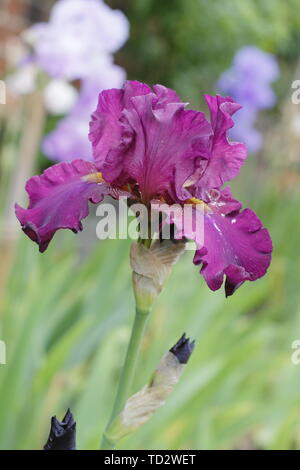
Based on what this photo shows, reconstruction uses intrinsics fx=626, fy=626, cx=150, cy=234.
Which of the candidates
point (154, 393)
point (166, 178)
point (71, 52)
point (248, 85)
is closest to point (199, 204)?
point (166, 178)

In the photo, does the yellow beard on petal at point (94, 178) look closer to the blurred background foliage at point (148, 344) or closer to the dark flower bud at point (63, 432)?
the dark flower bud at point (63, 432)

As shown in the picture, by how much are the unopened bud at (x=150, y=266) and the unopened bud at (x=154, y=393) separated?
44mm

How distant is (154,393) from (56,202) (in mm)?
164

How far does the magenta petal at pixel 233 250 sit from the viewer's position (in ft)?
1.27

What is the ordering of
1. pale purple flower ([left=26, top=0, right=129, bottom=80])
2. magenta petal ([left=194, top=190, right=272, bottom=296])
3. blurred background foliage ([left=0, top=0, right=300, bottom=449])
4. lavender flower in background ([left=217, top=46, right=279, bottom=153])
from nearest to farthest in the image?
1. magenta petal ([left=194, top=190, right=272, bottom=296])
2. blurred background foliage ([left=0, top=0, right=300, bottom=449])
3. pale purple flower ([left=26, top=0, right=129, bottom=80])
4. lavender flower in background ([left=217, top=46, right=279, bottom=153])

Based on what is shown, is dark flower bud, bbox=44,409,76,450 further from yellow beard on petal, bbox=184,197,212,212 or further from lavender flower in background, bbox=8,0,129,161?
lavender flower in background, bbox=8,0,129,161

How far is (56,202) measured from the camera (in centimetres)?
41

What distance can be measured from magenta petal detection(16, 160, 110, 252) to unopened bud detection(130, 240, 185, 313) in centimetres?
5

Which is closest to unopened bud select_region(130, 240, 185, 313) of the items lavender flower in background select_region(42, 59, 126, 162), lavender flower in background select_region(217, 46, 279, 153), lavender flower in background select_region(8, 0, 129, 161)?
lavender flower in background select_region(8, 0, 129, 161)

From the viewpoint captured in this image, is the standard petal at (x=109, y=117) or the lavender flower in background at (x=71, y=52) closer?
the standard petal at (x=109, y=117)

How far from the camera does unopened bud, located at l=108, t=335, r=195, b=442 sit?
0.46 m

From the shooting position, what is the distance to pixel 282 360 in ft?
4.48

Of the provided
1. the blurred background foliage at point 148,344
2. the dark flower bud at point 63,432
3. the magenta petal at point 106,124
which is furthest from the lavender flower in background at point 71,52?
the dark flower bud at point 63,432
